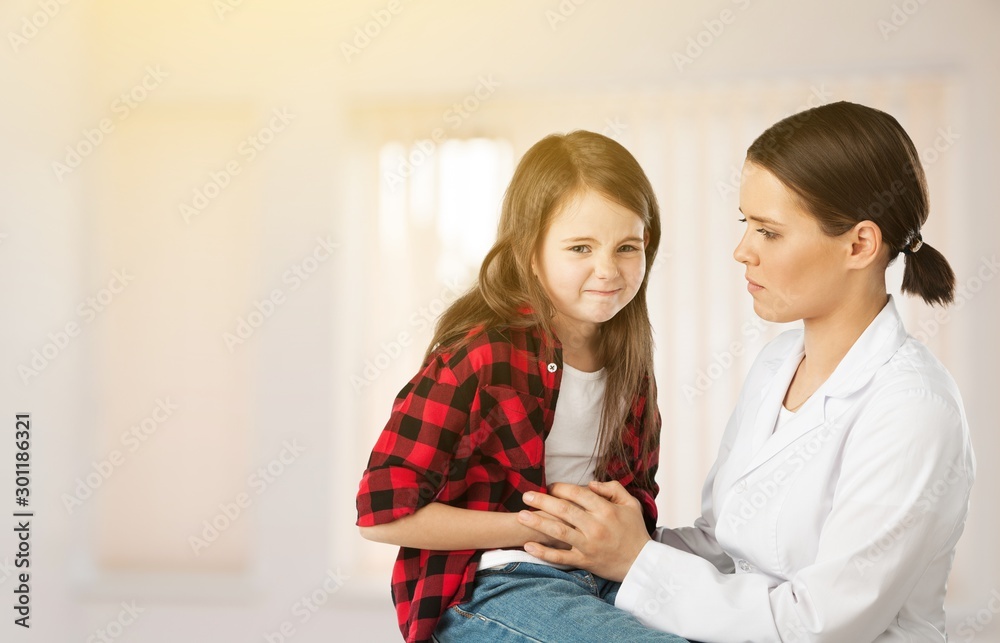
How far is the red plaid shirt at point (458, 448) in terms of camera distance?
4.99 ft

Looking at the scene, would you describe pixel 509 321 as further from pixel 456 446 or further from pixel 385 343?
pixel 385 343

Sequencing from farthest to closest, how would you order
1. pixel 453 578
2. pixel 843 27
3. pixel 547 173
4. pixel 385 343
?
1. pixel 385 343
2. pixel 843 27
3. pixel 547 173
4. pixel 453 578

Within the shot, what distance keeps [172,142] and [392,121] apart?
0.99 m

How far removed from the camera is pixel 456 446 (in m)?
1.56

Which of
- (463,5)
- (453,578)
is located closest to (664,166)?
(463,5)

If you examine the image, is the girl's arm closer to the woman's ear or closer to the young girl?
the young girl
